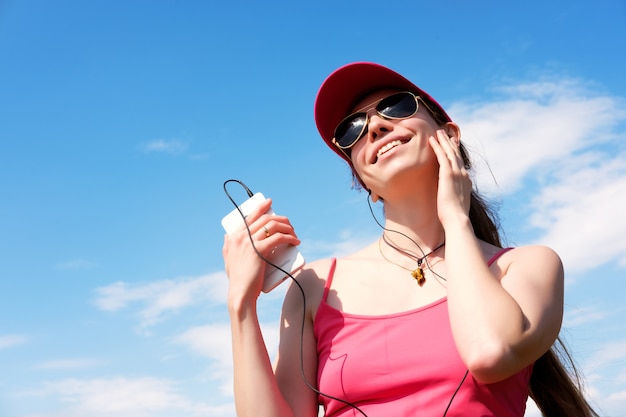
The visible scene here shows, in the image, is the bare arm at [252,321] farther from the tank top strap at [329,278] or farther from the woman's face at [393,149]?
the woman's face at [393,149]

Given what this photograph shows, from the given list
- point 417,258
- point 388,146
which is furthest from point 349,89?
point 417,258

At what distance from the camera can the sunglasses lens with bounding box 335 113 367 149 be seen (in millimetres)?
3890

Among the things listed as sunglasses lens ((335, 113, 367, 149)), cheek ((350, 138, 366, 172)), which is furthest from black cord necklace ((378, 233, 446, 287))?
sunglasses lens ((335, 113, 367, 149))

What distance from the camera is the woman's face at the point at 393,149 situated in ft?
12.0

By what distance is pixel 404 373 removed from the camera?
3.17 metres

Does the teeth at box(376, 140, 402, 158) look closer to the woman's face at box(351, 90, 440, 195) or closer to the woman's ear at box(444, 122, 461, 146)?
the woman's face at box(351, 90, 440, 195)

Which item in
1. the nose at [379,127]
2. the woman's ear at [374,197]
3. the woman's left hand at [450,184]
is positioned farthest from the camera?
the woman's ear at [374,197]

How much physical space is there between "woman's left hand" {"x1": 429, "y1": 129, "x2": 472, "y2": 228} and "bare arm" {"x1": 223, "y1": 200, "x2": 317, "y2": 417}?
2.38 ft

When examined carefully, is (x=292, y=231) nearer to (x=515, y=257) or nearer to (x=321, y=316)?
(x=321, y=316)

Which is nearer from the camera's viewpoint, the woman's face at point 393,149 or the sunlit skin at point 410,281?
the sunlit skin at point 410,281

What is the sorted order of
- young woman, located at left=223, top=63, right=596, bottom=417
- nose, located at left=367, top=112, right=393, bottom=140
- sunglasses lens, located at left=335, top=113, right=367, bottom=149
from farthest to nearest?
sunglasses lens, located at left=335, top=113, right=367, bottom=149 < nose, located at left=367, top=112, right=393, bottom=140 < young woman, located at left=223, top=63, right=596, bottom=417

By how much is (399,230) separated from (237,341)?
109 cm

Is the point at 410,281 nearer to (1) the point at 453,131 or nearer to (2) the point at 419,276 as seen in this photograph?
(2) the point at 419,276

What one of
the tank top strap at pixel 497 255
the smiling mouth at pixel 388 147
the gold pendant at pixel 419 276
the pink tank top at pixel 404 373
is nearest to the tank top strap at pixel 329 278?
the pink tank top at pixel 404 373
